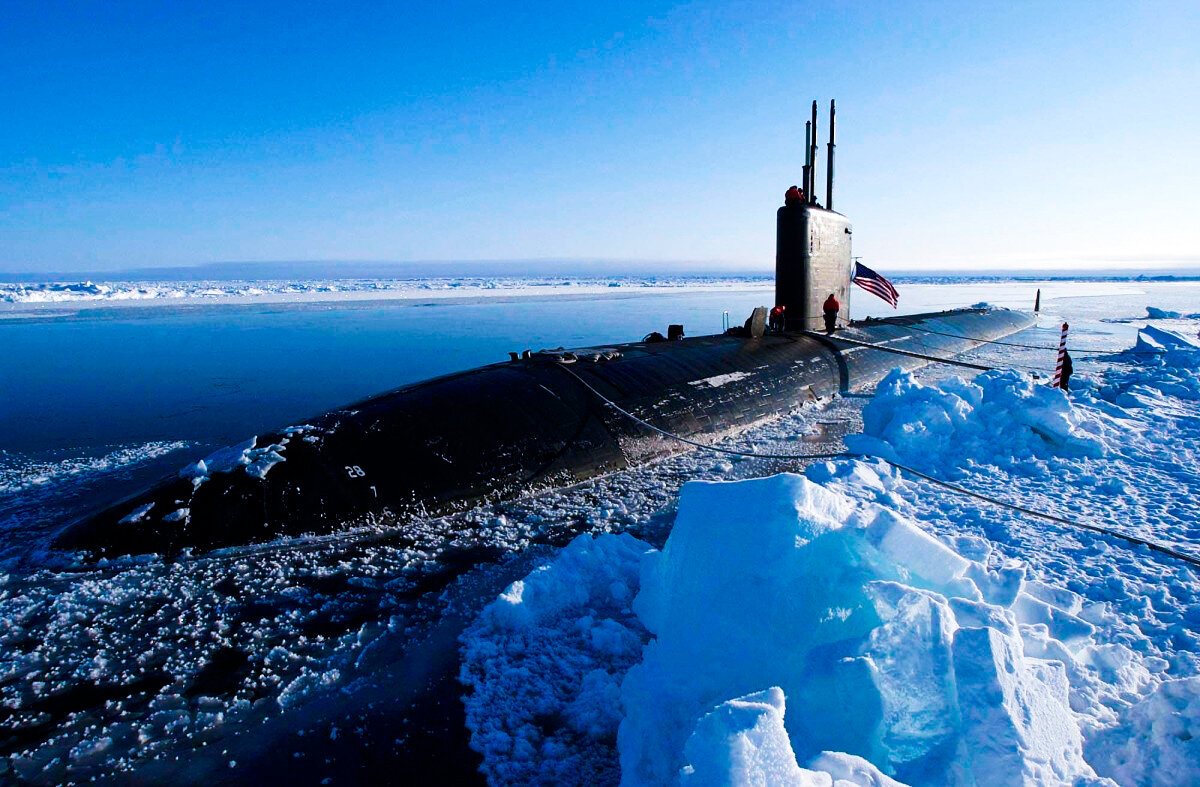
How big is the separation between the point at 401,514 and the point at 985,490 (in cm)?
506

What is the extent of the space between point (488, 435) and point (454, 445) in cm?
41

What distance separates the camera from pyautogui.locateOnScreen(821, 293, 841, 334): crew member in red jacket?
14.0 metres

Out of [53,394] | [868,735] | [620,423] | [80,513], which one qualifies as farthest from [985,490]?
[53,394]

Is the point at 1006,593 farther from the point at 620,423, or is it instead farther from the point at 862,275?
the point at 862,275

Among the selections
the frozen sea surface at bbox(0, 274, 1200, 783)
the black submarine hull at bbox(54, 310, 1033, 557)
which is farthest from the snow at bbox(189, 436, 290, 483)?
the frozen sea surface at bbox(0, 274, 1200, 783)

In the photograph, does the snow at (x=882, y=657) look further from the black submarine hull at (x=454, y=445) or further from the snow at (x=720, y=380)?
the snow at (x=720, y=380)

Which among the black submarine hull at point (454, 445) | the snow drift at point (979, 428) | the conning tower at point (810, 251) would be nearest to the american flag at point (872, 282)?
the conning tower at point (810, 251)

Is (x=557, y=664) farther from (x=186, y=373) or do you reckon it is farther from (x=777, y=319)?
(x=186, y=373)

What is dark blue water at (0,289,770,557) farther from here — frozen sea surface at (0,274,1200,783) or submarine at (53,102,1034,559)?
submarine at (53,102,1034,559)

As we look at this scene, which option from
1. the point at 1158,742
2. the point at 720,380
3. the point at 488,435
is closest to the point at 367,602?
the point at 488,435

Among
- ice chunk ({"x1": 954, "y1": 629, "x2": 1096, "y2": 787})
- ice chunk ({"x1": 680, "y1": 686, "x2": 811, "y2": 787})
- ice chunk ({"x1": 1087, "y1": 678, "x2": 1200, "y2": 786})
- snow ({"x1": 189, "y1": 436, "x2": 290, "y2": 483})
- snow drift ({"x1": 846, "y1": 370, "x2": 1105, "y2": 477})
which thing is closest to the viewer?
ice chunk ({"x1": 680, "y1": 686, "x2": 811, "y2": 787})

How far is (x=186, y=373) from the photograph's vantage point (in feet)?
47.2

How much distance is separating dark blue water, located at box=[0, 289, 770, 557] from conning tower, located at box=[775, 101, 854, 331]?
651 centimetres

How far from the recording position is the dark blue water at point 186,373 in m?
7.49
